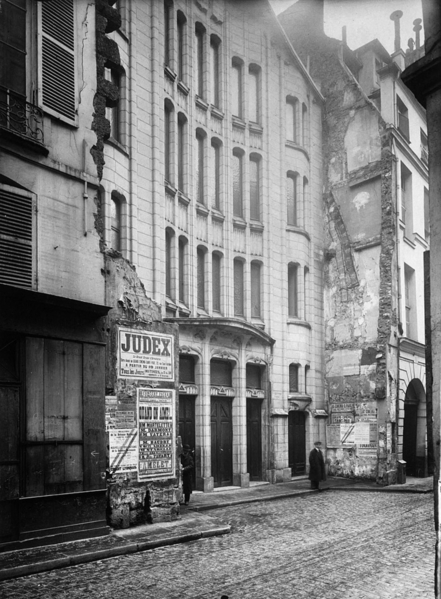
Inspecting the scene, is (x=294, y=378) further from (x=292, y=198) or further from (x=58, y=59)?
(x=58, y=59)

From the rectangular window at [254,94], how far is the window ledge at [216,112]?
5.67 ft

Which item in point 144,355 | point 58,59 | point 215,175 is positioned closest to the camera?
point 58,59

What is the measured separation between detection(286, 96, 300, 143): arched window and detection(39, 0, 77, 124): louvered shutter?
14152 millimetres

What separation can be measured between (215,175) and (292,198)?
14.3ft

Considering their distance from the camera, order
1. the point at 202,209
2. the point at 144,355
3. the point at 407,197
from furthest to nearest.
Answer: the point at 407,197
the point at 202,209
the point at 144,355

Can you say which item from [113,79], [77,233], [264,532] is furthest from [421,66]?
[113,79]

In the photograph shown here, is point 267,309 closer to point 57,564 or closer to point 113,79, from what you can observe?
point 113,79

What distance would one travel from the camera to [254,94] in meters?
25.5

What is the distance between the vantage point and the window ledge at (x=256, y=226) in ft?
79.6

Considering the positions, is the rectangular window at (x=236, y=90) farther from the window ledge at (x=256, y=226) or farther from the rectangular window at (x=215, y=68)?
the window ledge at (x=256, y=226)

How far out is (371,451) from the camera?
24469mm

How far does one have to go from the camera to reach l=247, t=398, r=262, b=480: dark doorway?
23.5 metres

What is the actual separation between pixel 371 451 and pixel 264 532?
39.7 feet

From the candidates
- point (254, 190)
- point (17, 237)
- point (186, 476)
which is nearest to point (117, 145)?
point (17, 237)
